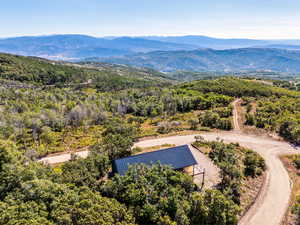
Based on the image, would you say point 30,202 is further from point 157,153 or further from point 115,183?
point 157,153

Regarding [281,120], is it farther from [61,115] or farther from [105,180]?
[61,115]

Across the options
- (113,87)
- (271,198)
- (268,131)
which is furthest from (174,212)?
(113,87)

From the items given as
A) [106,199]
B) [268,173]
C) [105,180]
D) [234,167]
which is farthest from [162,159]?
[268,173]

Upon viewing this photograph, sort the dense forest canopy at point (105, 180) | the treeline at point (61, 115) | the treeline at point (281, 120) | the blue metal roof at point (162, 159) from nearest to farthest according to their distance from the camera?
the dense forest canopy at point (105, 180), the blue metal roof at point (162, 159), the treeline at point (281, 120), the treeline at point (61, 115)

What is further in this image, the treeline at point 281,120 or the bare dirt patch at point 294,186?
the treeline at point 281,120

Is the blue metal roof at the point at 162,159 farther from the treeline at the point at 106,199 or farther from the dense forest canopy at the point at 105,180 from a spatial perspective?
the treeline at the point at 106,199

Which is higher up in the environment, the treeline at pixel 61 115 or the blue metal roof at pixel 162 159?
the blue metal roof at pixel 162 159

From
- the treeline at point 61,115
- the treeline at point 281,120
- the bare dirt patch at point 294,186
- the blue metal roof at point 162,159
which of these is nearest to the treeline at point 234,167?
the bare dirt patch at point 294,186

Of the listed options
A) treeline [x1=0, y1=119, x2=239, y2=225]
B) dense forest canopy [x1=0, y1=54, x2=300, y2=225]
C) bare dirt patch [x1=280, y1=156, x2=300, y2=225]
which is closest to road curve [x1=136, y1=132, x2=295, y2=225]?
bare dirt patch [x1=280, y1=156, x2=300, y2=225]
